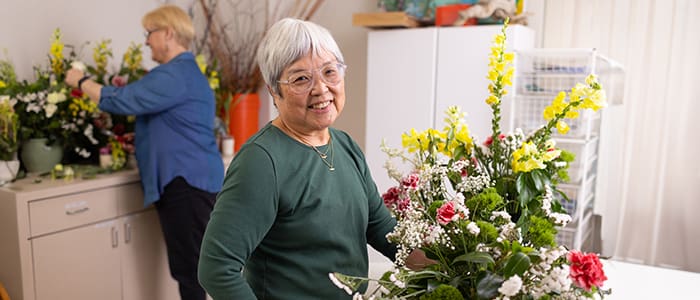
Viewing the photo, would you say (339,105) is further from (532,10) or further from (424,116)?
(532,10)

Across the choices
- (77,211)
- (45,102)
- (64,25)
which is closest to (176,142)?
(77,211)

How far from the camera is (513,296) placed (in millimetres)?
773

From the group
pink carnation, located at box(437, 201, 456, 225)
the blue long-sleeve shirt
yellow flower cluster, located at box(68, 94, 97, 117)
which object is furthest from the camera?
yellow flower cluster, located at box(68, 94, 97, 117)

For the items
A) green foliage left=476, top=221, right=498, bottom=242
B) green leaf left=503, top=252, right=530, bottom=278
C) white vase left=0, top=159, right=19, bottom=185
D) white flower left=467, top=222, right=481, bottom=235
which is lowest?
white vase left=0, top=159, right=19, bottom=185

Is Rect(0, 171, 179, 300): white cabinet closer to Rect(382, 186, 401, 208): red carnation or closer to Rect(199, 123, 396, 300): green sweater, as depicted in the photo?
Rect(199, 123, 396, 300): green sweater

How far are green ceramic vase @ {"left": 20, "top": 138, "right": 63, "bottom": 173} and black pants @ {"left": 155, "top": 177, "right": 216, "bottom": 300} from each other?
0.56 metres

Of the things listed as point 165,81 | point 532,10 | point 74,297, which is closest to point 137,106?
→ point 165,81

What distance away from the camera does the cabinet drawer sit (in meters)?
2.25

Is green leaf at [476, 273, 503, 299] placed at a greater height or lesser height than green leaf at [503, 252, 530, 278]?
lesser

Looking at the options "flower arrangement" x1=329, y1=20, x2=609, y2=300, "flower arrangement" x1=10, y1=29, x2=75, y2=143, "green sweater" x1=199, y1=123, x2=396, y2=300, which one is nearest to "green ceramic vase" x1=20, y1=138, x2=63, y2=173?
"flower arrangement" x1=10, y1=29, x2=75, y2=143

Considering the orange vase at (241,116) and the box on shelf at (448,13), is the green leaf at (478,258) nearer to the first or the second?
the box on shelf at (448,13)

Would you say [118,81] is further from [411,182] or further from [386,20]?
[411,182]

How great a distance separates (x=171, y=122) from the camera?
8.02 ft

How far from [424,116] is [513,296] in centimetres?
223
